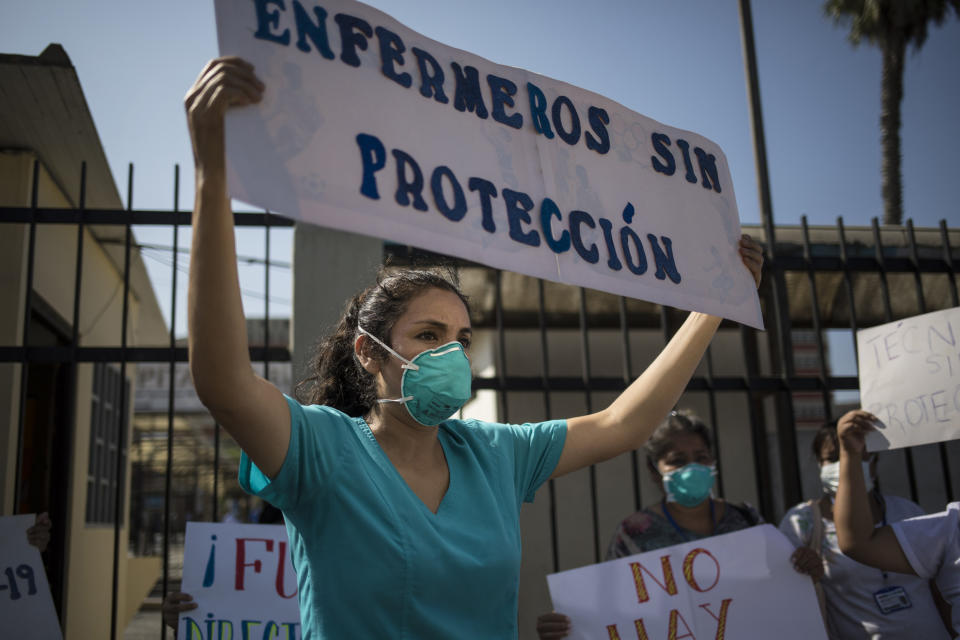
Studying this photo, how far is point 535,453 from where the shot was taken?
1.92 m

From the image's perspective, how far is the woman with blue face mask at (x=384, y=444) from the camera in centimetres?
133

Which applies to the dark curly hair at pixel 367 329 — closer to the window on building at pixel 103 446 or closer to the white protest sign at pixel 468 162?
the white protest sign at pixel 468 162

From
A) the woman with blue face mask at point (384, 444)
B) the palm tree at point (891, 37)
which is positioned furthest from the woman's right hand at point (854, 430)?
the palm tree at point (891, 37)

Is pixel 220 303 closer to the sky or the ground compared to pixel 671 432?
closer to the sky

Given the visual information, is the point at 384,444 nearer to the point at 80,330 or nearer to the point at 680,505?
the point at 680,505

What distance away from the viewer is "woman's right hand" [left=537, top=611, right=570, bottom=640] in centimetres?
290

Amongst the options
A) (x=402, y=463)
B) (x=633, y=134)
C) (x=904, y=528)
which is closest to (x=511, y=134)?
(x=633, y=134)

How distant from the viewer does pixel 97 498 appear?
8.18 m

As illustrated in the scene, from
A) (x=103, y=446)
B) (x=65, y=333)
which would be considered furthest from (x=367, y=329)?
(x=103, y=446)

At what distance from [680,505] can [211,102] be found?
9.08 feet

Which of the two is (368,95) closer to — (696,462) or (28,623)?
(696,462)

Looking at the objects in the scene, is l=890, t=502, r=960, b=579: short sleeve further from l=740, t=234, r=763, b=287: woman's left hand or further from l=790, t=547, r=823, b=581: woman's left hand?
l=740, t=234, r=763, b=287: woman's left hand

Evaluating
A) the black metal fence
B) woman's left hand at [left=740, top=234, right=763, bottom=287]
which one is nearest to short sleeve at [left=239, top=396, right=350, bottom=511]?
the black metal fence

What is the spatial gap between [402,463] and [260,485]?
0.33 m
